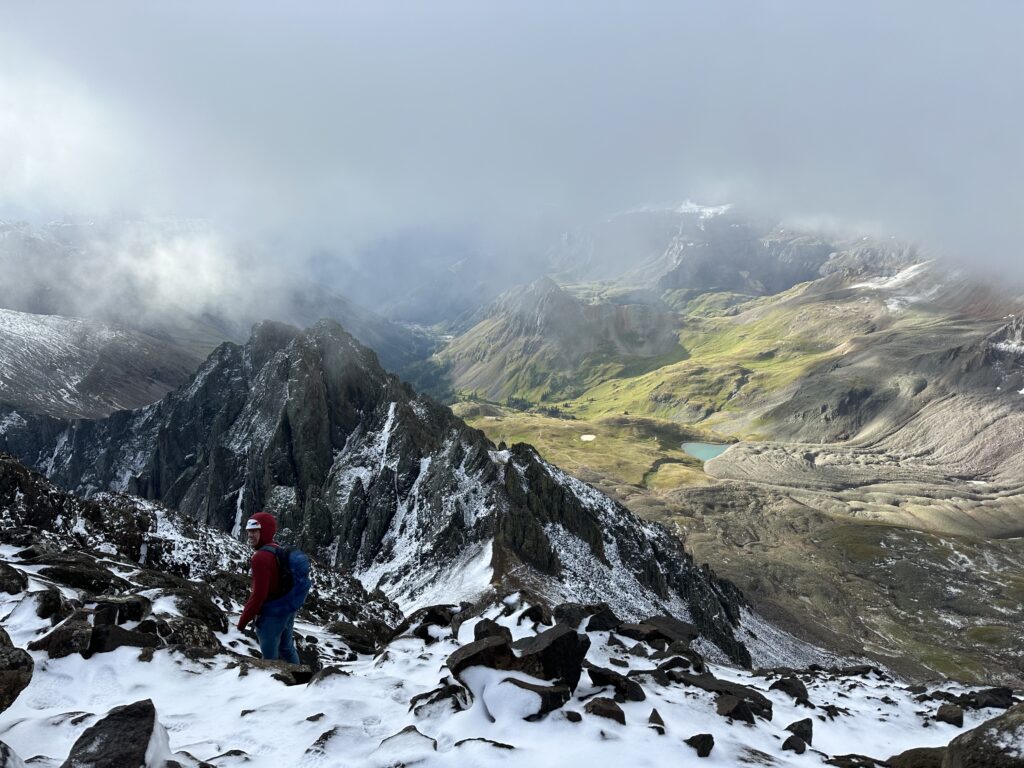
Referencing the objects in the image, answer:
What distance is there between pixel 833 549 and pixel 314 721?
165916 millimetres

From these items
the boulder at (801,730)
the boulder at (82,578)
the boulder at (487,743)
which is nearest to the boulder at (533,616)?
the boulder at (801,730)

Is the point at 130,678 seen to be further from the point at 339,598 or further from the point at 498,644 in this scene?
the point at 339,598

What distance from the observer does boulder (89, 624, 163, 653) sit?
486 inches

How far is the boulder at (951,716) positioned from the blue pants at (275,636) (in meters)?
23.8

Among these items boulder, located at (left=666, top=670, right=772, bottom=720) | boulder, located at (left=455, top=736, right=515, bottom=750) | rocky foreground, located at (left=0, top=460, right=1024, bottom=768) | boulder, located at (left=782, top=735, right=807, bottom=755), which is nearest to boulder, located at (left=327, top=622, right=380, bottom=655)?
rocky foreground, located at (left=0, top=460, right=1024, bottom=768)

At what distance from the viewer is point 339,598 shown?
120ft

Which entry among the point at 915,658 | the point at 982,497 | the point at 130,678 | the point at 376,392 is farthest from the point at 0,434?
the point at 982,497

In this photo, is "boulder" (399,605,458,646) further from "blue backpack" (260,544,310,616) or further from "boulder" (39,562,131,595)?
"boulder" (39,562,131,595)

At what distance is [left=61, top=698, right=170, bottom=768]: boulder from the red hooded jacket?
20.3 feet

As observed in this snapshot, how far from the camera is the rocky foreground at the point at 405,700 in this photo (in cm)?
826

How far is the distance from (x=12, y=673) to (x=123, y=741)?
113 inches

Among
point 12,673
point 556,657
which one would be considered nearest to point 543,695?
point 556,657

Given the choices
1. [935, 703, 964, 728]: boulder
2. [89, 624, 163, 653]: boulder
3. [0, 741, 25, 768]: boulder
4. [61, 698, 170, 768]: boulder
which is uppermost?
[0, 741, 25, 768]: boulder

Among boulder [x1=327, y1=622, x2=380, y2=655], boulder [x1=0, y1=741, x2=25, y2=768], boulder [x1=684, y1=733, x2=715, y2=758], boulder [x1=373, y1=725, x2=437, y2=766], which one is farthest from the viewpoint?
boulder [x1=327, y1=622, x2=380, y2=655]
